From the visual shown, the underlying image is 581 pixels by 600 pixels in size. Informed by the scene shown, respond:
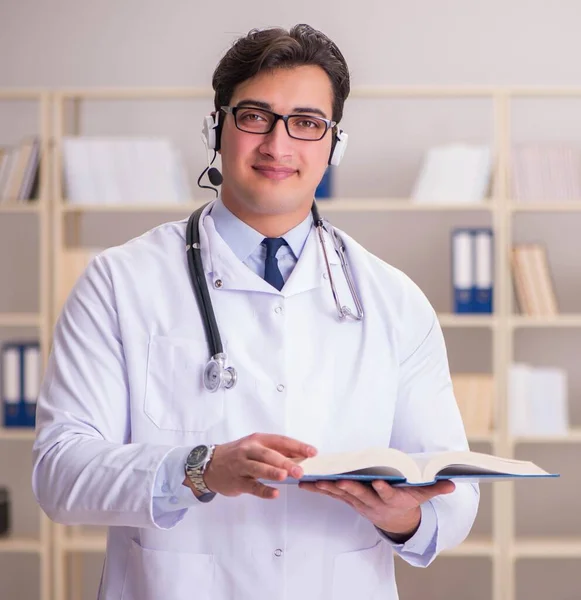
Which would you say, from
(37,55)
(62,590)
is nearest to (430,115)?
(37,55)

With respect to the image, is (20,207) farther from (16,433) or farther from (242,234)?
(242,234)

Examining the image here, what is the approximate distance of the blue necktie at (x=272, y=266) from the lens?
150 centimetres

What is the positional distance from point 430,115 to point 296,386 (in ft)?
8.25

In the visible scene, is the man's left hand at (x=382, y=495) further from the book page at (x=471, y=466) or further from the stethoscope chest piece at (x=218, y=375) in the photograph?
the stethoscope chest piece at (x=218, y=375)

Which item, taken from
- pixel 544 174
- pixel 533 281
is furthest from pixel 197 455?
pixel 544 174

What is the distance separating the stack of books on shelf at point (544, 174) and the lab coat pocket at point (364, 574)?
2.07 metres

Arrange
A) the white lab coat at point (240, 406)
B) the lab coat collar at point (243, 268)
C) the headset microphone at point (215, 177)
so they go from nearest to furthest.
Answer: the white lab coat at point (240, 406) → the lab coat collar at point (243, 268) → the headset microphone at point (215, 177)

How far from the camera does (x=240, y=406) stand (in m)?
1.41

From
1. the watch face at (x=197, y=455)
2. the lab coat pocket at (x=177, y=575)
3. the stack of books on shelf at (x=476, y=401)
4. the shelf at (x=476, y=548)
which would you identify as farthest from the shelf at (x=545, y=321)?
the watch face at (x=197, y=455)

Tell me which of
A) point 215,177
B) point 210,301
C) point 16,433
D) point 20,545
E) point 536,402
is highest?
point 215,177

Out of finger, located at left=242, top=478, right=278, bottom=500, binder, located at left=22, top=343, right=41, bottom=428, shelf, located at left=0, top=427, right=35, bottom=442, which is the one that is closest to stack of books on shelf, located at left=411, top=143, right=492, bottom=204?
binder, located at left=22, top=343, right=41, bottom=428

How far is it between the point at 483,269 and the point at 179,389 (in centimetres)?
202

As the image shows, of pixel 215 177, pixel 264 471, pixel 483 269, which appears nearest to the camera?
pixel 264 471

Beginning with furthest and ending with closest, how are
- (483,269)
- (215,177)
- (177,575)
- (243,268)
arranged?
(483,269) < (215,177) < (243,268) < (177,575)
